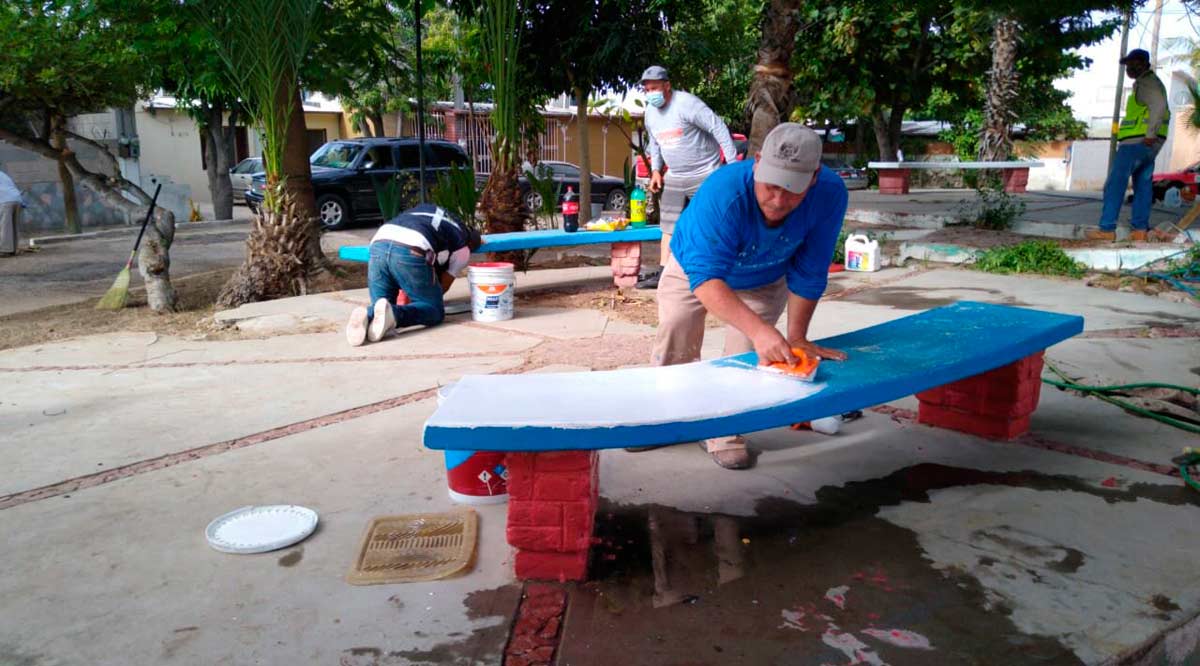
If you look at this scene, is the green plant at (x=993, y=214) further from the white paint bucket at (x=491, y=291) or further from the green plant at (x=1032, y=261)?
the white paint bucket at (x=491, y=291)

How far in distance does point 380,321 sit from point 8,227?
374 inches

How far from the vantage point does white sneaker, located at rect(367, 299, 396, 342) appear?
19.8 feet

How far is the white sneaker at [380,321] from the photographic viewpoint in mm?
6043

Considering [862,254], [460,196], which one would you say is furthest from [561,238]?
[862,254]

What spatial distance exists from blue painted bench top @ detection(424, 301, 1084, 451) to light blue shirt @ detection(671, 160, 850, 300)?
36 cm

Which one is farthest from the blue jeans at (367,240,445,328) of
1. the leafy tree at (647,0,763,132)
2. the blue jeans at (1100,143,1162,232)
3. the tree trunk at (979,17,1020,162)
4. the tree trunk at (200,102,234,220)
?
the tree trunk at (200,102,234,220)

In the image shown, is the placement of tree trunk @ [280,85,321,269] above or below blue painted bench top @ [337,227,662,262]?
above

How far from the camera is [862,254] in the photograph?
9.08 metres

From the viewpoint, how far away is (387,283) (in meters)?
6.51

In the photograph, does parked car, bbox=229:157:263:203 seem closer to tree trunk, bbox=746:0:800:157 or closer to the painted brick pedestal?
tree trunk, bbox=746:0:800:157

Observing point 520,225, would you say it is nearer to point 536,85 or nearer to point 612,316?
point 612,316

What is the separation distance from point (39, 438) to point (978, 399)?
14.8 feet

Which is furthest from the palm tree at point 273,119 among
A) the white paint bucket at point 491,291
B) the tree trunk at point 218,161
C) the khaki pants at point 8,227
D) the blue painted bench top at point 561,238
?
the tree trunk at point 218,161

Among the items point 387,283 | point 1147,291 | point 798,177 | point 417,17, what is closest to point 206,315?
point 387,283
